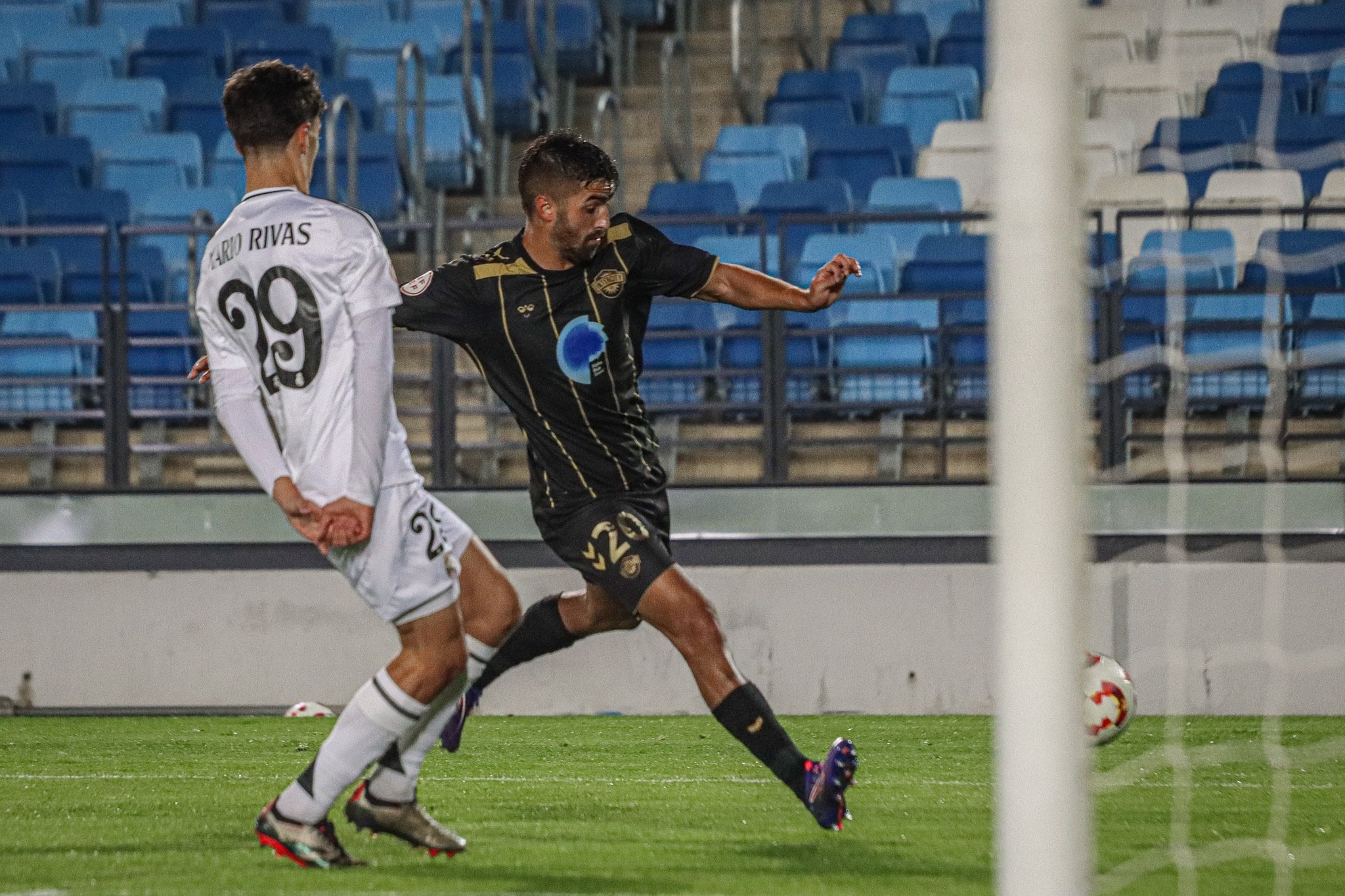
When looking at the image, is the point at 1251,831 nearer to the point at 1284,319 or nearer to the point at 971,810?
the point at 971,810

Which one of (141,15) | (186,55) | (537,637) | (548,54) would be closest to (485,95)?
(548,54)

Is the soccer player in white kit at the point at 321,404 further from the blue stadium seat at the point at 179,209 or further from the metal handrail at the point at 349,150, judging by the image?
the blue stadium seat at the point at 179,209

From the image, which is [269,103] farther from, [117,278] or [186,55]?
Result: [186,55]

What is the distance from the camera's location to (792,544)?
8.04 m

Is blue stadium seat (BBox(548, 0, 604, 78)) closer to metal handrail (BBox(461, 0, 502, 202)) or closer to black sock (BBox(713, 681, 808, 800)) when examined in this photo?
metal handrail (BBox(461, 0, 502, 202))

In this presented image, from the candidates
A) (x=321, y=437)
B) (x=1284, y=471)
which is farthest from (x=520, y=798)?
(x=1284, y=471)

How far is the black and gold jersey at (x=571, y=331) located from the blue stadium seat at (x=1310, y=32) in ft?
25.5

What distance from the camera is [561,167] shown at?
4.51 meters

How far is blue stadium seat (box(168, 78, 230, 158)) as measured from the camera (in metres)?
11.9

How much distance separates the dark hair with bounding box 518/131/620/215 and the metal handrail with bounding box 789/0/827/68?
7.72 meters

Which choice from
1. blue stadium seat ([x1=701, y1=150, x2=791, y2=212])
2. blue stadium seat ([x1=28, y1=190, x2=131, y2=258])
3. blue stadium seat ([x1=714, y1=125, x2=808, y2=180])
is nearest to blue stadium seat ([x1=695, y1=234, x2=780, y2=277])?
blue stadium seat ([x1=701, y1=150, x2=791, y2=212])

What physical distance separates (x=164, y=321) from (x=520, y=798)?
521 cm

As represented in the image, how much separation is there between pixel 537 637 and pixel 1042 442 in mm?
3166

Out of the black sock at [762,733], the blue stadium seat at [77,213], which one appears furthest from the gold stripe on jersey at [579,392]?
the blue stadium seat at [77,213]
